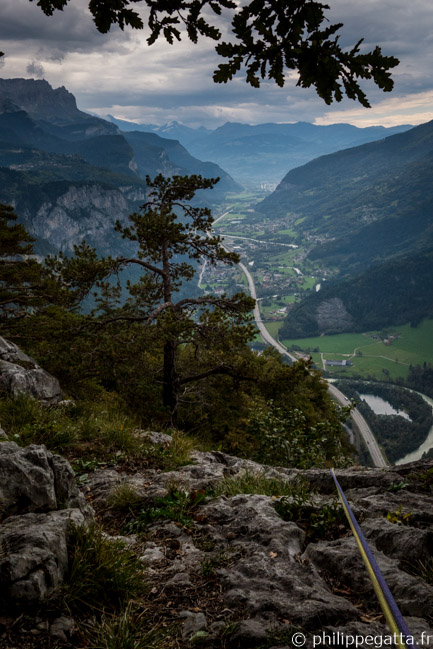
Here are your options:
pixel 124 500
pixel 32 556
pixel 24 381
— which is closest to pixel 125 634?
pixel 32 556

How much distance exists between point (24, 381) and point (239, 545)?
288 inches

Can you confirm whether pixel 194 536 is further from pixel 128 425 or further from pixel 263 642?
pixel 128 425

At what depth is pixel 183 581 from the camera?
3.52 meters

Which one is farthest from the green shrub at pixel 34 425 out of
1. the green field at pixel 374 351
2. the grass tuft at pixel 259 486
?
the green field at pixel 374 351

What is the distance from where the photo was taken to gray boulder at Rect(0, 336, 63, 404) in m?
8.90

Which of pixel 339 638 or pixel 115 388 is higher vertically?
pixel 339 638

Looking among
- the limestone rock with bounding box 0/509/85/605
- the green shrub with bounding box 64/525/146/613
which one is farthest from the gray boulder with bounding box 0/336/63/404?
the green shrub with bounding box 64/525/146/613

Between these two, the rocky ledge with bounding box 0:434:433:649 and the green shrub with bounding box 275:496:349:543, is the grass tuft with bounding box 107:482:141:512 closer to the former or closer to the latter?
the rocky ledge with bounding box 0:434:433:649

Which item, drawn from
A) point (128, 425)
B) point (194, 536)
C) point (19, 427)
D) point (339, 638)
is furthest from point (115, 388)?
point (339, 638)

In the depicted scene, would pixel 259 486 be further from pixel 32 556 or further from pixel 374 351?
pixel 374 351

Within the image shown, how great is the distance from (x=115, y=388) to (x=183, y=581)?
1272 cm

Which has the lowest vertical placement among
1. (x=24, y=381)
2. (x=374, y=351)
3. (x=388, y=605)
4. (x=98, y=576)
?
(x=374, y=351)

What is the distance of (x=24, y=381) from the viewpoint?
30.6ft

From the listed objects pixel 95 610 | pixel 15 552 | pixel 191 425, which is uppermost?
pixel 15 552
